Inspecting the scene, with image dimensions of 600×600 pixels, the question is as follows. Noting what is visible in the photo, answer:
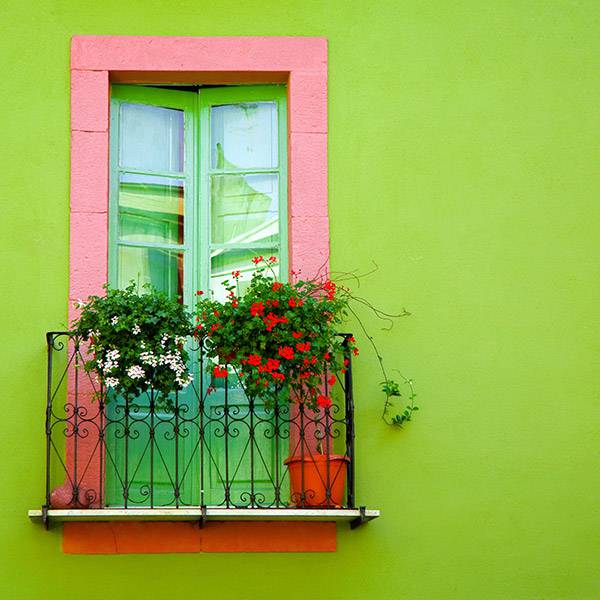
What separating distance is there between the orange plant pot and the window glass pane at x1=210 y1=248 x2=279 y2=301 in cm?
114

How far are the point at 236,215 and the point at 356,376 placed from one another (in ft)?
3.79

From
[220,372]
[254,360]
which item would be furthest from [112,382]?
[254,360]

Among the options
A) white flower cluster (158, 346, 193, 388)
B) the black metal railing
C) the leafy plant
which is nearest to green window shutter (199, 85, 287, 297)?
the leafy plant

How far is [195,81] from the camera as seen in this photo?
29.4 ft

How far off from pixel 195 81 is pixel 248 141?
1.44ft

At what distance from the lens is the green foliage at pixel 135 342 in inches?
319

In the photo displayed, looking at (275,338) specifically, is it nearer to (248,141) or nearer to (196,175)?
(196,175)

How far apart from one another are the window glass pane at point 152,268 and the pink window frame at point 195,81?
0.27m

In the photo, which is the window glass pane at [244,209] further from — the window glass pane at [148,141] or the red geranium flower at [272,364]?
the red geranium flower at [272,364]

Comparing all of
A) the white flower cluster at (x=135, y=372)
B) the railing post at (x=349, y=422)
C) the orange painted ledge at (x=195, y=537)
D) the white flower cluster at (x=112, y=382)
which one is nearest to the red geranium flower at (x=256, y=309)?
the railing post at (x=349, y=422)

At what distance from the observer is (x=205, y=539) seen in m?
8.27

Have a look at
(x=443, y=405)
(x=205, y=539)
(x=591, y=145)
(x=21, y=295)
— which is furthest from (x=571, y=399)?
(x=21, y=295)

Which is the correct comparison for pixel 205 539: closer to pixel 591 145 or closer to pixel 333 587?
pixel 333 587

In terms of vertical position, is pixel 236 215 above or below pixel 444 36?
below
